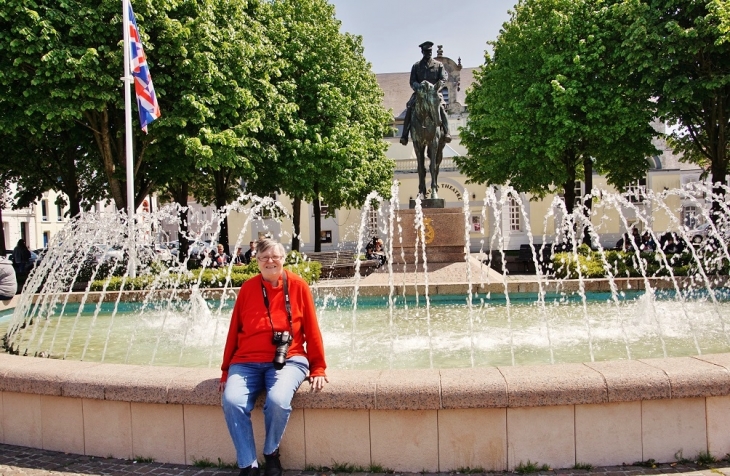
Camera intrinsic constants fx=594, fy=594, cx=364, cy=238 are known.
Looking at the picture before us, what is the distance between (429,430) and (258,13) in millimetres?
21301

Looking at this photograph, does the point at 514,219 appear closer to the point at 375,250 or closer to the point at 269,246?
the point at 375,250

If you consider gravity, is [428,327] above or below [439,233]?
below

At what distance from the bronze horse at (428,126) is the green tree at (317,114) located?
8.45m

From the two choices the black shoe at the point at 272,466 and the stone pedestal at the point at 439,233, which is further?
the stone pedestal at the point at 439,233

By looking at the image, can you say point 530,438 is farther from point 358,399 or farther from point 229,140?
point 229,140

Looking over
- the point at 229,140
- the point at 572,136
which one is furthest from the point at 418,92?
the point at 572,136

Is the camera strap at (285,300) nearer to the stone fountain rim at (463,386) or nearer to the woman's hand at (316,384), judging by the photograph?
the woman's hand at (316,384)

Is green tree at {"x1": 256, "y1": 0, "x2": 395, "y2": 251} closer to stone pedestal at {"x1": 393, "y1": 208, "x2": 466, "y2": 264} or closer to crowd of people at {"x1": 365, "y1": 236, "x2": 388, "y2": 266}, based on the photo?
crowd of people at {"x1": 365, "y1": 236, "x2": 388, "y2": 266}

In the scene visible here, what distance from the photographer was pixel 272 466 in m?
3.64

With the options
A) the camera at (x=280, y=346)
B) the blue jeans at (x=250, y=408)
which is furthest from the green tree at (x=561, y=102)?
the blue jeans at (x=250, y=408)

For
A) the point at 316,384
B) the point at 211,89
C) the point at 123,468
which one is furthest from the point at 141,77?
the point at 316,384

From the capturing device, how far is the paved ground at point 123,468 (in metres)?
3.66

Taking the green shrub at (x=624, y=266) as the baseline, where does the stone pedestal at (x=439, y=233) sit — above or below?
above

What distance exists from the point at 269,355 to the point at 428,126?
10.9 metres
